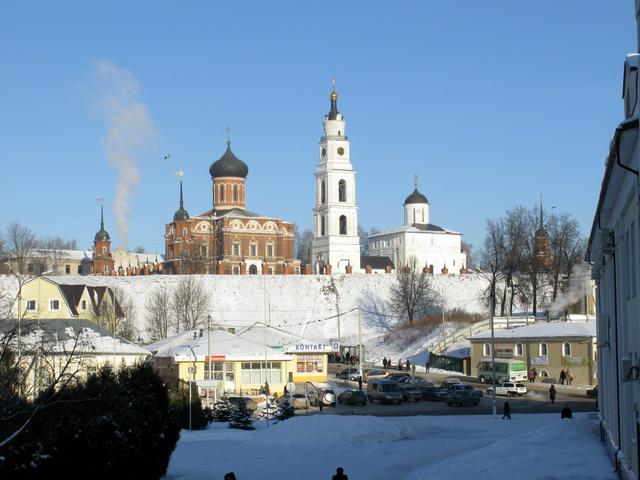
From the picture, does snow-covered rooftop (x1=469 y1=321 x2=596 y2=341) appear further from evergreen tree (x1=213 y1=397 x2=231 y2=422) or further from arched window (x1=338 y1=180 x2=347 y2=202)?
arched window (x1=338 y1=180 x2=347 y2=202)

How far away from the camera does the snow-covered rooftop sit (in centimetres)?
5712

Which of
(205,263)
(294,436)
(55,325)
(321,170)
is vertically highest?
(321,170)

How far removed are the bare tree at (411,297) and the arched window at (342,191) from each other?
73.5ft

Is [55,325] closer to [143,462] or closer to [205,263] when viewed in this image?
[143,462]

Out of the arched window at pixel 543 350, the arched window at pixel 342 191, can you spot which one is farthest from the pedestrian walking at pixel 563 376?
the arched window at pixel 342 191

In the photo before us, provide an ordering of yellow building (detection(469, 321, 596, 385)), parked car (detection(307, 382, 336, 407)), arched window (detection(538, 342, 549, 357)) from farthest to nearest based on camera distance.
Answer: arched window (detection(538, 342, 549, 357)) < yellow building (detection(469, 321, 596, 385)) < parked car (detection(307, 382, 336, 407))

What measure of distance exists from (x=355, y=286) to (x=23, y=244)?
5087 cm

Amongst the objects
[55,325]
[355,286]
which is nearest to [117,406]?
[55,325]

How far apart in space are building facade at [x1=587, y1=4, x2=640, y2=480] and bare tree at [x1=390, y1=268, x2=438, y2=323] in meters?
70.1

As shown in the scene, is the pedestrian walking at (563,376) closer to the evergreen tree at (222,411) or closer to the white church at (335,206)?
the evergreen tree at (222,411)

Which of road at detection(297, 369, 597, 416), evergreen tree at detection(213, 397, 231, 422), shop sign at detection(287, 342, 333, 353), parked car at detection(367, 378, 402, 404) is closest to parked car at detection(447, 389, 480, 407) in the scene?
road at detection(297, 369, 597, 416)

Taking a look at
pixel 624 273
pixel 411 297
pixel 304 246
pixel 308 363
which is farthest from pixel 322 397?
pixel 304 246

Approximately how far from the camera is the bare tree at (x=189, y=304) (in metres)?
91.6

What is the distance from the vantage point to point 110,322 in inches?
2985
